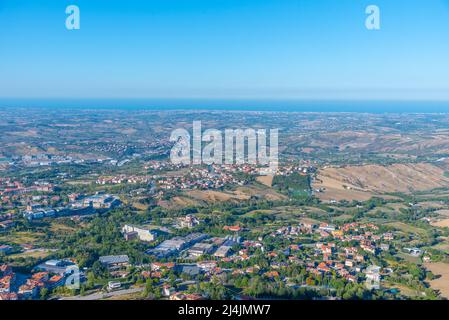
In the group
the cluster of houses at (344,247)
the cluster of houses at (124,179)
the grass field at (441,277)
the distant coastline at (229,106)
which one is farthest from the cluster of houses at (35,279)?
the distant coastline at (229,106)

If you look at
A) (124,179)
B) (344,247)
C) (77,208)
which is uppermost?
(124,179)

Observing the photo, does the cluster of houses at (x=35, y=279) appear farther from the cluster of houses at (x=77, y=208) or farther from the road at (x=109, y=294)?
the cluster of houses at (x=77, y=208)

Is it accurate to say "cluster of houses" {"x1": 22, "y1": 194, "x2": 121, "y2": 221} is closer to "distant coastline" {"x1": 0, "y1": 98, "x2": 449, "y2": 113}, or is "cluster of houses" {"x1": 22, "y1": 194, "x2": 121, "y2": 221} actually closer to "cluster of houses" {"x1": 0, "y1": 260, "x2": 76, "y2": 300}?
"cluster of houses" {"x1": 0, "y1": 260, "x2": 76, "y2": 300}

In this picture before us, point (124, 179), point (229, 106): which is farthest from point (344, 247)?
point (229, 106)

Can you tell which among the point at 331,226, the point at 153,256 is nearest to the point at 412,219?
the point at 331,226

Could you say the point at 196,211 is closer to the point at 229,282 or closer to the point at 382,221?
the point at 382,221

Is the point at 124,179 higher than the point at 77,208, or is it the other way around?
the point at 124,179

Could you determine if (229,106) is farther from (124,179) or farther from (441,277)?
(441,277)

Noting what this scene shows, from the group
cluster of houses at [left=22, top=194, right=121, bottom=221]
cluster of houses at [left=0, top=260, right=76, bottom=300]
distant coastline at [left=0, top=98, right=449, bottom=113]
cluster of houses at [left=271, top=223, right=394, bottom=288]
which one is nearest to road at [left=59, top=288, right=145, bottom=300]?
cluster of houses at [left=0, top=260, right=76, bottom=300]

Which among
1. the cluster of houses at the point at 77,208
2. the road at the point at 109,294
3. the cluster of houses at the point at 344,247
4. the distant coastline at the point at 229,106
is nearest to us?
the road at the point at 109,294

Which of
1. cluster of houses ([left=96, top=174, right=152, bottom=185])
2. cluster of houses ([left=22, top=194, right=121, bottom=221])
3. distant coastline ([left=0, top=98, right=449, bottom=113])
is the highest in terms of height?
distant coastline ([left=0, top=98, right=449, bottom=113])

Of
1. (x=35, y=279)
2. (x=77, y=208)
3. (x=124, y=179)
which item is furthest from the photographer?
(x=124, y=179)
